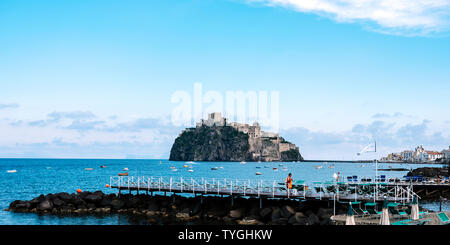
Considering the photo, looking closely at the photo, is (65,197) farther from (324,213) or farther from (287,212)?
(324,213)

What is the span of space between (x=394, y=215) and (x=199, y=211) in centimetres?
1684

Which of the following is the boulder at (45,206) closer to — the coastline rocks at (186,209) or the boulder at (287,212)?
the coastline rocks at (186,209)

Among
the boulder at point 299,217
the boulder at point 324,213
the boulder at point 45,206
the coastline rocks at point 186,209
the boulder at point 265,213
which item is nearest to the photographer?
the boulder at point 299,217

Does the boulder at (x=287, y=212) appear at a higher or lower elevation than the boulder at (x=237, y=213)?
higher

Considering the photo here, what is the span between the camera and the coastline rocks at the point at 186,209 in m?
33.3

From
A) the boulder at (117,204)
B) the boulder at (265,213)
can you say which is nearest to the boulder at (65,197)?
the boulder at (117,204)

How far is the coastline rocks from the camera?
33.3 metres

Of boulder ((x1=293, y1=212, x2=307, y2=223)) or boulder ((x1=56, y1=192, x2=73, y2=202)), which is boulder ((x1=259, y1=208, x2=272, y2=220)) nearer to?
boulder ((x1=293, y1=212, x2=307, y2=223))
